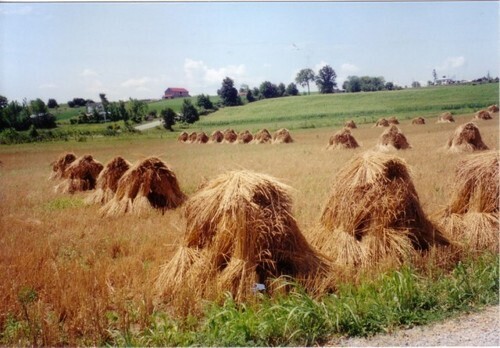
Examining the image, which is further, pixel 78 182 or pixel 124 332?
pixel 78 182

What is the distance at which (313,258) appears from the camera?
6.48 m

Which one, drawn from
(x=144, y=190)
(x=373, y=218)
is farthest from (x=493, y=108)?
(x=144, y=190)

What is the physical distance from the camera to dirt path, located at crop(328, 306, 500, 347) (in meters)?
4.80

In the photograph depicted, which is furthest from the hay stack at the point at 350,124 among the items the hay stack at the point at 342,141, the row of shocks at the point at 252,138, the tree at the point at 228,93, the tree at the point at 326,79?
the tree at the point at 228,93

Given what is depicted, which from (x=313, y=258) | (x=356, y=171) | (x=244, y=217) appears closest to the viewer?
(x=244, y=217)

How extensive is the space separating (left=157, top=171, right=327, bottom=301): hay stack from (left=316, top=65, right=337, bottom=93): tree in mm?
5800

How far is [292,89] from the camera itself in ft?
38.8

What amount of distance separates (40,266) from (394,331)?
544 cm

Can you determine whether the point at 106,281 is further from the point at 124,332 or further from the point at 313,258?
the point at 313,258

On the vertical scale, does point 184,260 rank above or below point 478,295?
above

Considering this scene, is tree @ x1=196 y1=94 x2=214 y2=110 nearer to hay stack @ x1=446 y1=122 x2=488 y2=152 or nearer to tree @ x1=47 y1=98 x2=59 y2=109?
tree @ x1=47 y1=98 x2=59 y2=109

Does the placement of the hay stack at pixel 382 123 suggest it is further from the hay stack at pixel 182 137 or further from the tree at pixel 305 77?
the tree at pixel 305 77

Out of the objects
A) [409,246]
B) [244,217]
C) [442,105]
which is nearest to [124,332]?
[244,217]

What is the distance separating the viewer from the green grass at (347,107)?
1336 centimetres
